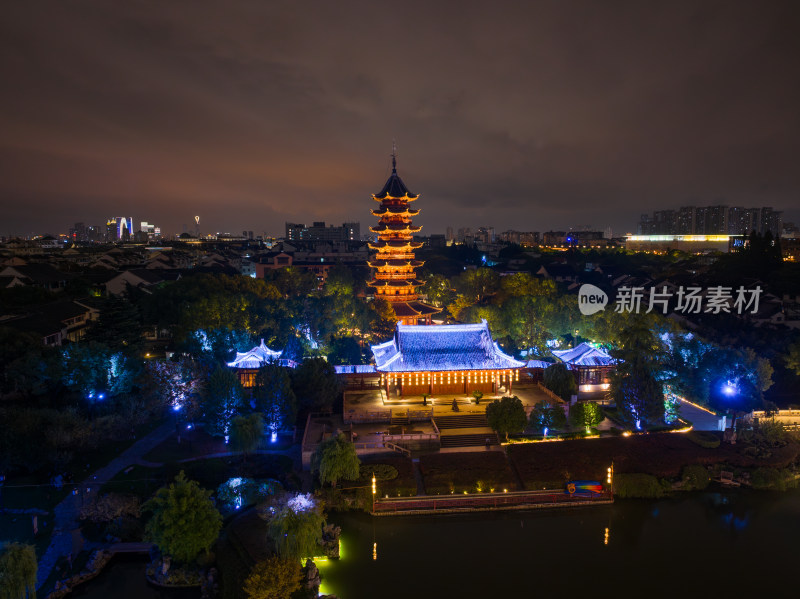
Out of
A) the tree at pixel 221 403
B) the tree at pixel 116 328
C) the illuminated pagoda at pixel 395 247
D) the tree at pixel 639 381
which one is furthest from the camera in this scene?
the illuminated pagoda at pixel 395 247

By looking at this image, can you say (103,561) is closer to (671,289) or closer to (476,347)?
(476,347)

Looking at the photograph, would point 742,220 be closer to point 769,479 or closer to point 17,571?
point 769,479

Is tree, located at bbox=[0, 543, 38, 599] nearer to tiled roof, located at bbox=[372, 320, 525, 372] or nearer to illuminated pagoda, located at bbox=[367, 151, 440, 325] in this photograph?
tiled roof, located at bbox=[372, 320, 525, 372]

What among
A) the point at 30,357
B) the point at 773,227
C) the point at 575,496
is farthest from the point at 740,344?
the point at 773,227

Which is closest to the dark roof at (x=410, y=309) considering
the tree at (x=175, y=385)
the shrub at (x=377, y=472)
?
the tree at (x=175, y=385)

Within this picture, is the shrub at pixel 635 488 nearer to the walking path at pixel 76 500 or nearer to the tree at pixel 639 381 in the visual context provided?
the tree at pixel 639 381
